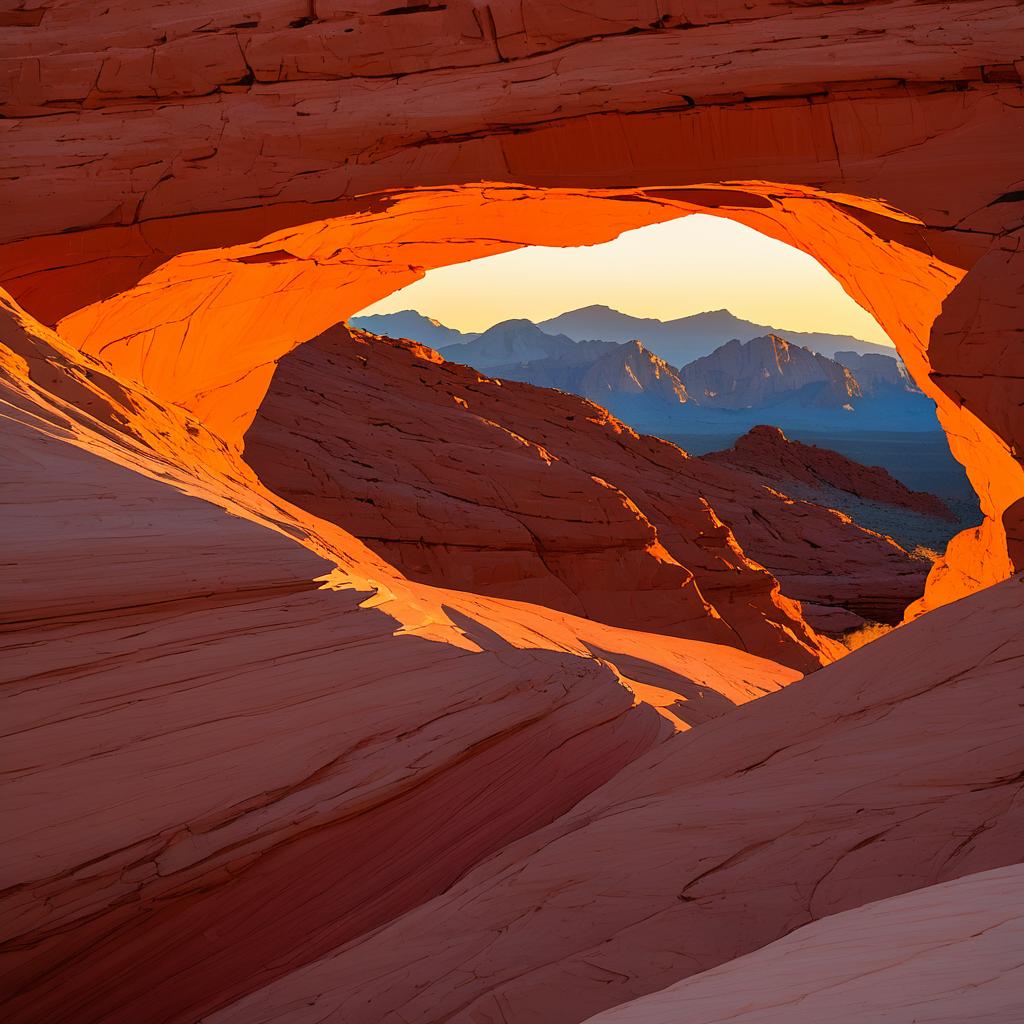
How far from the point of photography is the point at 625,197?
368 inches

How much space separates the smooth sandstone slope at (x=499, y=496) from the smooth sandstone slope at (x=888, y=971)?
11.6m

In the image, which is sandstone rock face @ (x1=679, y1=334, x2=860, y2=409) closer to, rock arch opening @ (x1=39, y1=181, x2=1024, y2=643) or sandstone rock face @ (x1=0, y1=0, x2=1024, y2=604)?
rock arch opening @ (x1=39, y1=181, x2=1024, y2=643)

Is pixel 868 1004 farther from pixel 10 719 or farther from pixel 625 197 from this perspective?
pixel 625 197

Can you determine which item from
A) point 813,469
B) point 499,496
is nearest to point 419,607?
point 499,496

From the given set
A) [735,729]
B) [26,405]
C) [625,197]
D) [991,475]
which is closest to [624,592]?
[991,475]

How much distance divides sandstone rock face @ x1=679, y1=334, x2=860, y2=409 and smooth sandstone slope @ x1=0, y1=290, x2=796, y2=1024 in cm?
14510

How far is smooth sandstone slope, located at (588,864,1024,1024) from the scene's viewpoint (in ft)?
4.76

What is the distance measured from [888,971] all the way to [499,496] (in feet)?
44.9

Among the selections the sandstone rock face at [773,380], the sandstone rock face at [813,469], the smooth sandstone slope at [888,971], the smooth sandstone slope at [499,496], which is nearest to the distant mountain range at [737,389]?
the sandstone rock face at [773,380]

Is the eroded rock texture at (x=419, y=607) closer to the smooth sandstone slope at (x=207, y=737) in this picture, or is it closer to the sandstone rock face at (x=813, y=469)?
the smooth sandstone slope at (x=207, y=737)

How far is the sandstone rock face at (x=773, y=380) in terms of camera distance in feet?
474

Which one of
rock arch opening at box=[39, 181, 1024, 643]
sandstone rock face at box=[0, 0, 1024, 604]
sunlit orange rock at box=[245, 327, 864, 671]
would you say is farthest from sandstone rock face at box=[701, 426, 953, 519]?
sandstone rock face at box=[0, 0, 1024, 604]

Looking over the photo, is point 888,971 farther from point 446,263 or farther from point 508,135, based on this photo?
point 446,263

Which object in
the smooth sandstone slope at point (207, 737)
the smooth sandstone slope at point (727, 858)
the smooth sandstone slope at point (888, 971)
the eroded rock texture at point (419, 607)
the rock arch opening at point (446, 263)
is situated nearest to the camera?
the smooth sandstone slope at point (888, 971)
